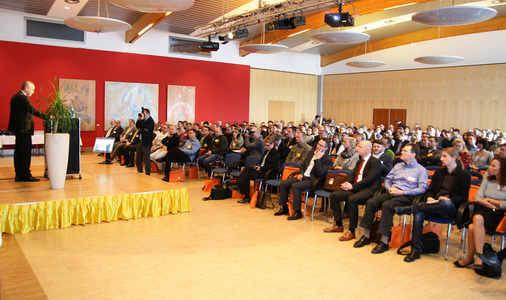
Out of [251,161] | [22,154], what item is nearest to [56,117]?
[22,154]

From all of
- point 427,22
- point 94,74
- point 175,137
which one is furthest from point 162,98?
point 427,22

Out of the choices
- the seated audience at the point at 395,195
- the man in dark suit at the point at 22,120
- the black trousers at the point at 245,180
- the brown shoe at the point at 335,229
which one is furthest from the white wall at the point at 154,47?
the seated audience at the point at 395,195

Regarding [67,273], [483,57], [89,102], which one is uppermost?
[483,57]

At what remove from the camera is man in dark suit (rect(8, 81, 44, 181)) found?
5.96m

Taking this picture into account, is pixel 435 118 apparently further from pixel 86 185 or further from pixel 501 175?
pixel 86 185

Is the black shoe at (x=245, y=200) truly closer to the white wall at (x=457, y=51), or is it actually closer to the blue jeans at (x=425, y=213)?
the blue jeans at (x=425, y=213)

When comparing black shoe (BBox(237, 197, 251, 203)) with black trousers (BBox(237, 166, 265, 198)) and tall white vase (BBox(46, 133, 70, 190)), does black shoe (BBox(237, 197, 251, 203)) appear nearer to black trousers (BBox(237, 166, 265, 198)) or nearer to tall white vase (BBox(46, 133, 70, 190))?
black trousers (BBox(237, 166, 265, 198))

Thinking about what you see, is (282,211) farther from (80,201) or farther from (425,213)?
(80,201)

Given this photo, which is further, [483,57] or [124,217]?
[483,57]

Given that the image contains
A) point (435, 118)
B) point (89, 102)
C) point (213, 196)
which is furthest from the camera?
point (435, 118)

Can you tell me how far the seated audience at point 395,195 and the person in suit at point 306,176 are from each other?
3.82 feet

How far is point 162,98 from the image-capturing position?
599 inches

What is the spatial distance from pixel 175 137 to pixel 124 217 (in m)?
3.50

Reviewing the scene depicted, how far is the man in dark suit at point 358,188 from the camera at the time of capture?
17.0 feet
